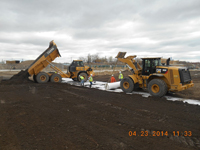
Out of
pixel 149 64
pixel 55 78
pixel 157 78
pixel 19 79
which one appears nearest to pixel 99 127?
pixel 157 78

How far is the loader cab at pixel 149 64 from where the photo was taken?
852cm

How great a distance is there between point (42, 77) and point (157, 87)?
35.1ft

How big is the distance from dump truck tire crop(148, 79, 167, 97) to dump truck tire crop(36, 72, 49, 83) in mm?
9997

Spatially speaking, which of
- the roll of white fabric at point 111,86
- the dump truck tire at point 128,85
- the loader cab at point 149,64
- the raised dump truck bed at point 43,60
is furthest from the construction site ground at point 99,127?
the raised dump truck bed at point 43,60

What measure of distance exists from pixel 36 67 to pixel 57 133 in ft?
37.5

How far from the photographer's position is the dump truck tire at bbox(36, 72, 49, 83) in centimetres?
1388

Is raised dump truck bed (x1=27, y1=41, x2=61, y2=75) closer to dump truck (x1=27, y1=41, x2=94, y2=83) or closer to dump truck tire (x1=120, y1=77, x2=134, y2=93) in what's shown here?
dump truck (x1=27, y1=41, x2=94, y2=83)

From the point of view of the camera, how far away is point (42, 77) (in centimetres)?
1409

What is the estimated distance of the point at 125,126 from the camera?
425 centimetres

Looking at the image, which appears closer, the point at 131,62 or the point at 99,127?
the point at 99,127

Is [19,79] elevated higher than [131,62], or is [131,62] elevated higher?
[131,62]

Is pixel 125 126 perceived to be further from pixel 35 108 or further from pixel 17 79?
pixel 17 79
